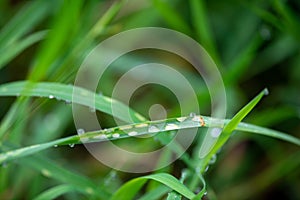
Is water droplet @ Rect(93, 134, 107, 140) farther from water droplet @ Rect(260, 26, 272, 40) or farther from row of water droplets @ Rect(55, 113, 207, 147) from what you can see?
water droplet @ Rect(260, 26, 272, 40)

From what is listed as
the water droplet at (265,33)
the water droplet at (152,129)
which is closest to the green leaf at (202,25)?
the water droplet at (265,33)

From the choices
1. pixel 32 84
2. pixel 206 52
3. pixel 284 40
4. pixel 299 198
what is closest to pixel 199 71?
pixel 206 52

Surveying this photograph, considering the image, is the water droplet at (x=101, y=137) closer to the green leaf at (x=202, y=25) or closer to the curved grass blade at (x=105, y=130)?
the curved grass blade at (x=105, y=130)

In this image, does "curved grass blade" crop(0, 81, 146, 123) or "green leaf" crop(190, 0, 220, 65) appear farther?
"green leaf" crop(190, 0, 220, 65)

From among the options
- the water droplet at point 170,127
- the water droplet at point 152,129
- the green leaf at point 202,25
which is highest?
the green leaf at point 202,25

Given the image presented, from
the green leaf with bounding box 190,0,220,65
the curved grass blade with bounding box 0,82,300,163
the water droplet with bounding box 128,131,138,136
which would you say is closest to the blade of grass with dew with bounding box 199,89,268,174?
the curved grass blade with bounding box 0,82,300,163

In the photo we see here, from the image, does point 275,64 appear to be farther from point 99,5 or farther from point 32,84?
point 32,84

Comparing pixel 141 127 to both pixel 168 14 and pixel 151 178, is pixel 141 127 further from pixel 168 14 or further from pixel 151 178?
pixel 168 14
